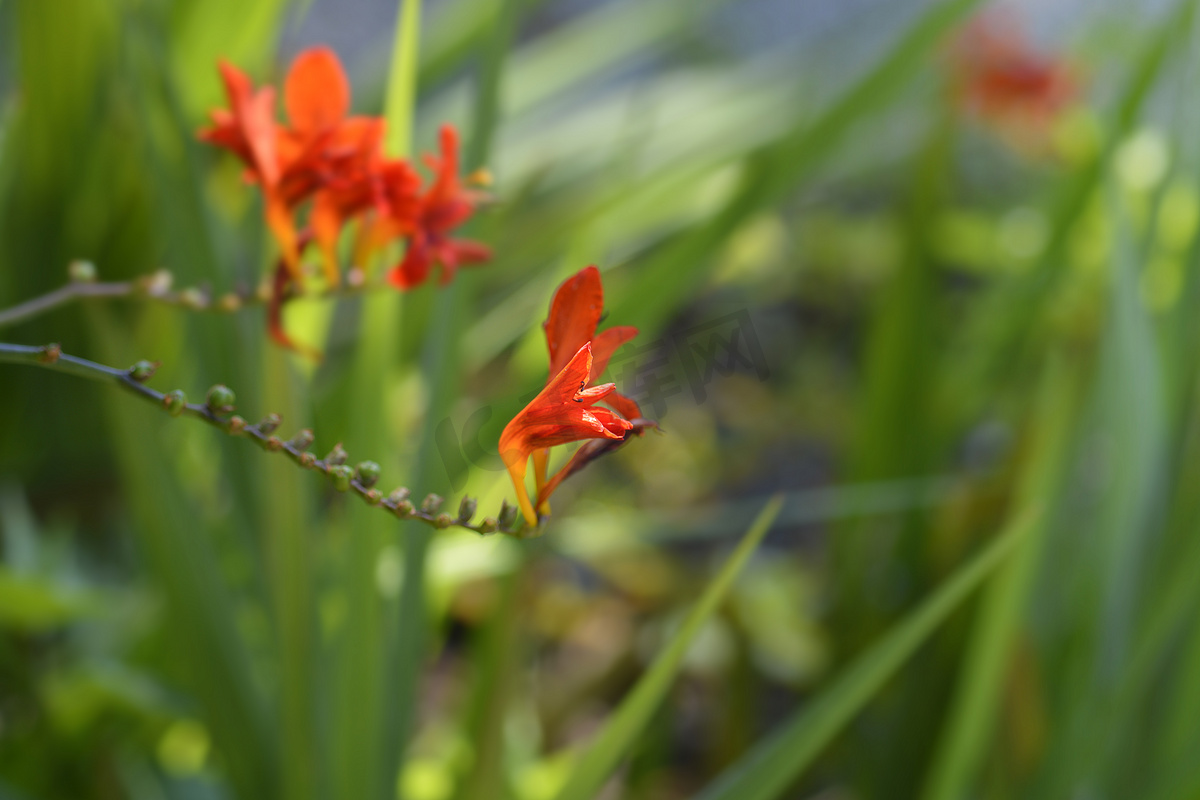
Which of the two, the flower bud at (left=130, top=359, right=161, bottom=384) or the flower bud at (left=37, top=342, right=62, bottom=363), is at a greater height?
the flower bud at (left=37, top=342, right=62, bottom=363)

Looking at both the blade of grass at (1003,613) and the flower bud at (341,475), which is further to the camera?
the blade of grass at (1003,613)

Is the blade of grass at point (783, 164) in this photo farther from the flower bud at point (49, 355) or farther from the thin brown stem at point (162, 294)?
the flower bud at point (49, 355)

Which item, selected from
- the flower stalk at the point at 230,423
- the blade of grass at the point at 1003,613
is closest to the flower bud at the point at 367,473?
the flower stalk at the point at 230,423

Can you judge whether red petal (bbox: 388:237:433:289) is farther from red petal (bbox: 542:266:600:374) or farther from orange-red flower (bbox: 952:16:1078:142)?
orange-red flower (bbox: 952:16:1078:142)

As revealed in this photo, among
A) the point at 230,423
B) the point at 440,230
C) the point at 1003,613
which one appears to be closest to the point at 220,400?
the point at 230,423

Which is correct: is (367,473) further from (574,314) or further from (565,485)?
(565,485)

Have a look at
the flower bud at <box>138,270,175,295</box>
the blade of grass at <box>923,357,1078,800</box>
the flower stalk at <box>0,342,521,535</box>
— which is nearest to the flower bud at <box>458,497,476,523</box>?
the flower stalk at <box>0,342,521,535</box>
